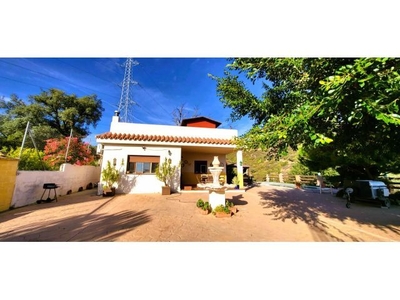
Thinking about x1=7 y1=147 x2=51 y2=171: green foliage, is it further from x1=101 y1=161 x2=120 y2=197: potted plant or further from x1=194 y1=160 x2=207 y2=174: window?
x1=194 y1=160 x2=207 y2=174: window

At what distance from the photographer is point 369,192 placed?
8.30 meters

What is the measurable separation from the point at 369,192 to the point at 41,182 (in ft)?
51.7

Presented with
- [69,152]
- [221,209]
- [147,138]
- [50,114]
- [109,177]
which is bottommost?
[221,209]

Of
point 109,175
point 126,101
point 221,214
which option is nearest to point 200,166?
point 109,175

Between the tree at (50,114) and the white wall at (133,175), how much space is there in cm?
1385

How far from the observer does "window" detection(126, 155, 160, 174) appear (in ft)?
32.3

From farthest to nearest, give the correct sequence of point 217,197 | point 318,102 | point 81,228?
point 217,197
point 81,228
point 318,102

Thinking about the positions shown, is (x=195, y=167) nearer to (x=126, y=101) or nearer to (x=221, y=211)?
(x=221, y=211)

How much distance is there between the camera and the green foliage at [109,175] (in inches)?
354
